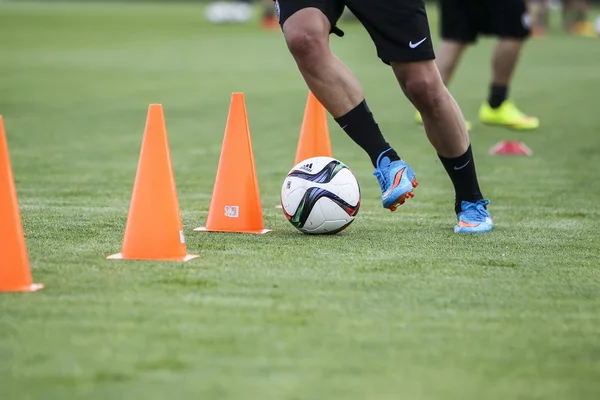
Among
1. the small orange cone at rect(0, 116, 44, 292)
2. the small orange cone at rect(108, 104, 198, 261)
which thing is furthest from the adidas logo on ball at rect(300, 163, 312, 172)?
the small orange cone at rect(0, 116, 44, 292)

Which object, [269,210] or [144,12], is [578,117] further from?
[144,12]

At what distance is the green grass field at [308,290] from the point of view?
3123 mm

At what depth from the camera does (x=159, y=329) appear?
11.7ft

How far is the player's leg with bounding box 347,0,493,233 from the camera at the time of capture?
17.1ft

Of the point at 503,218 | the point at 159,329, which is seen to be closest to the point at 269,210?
the point at 503,218

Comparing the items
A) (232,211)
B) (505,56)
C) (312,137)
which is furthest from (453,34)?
(232,211)

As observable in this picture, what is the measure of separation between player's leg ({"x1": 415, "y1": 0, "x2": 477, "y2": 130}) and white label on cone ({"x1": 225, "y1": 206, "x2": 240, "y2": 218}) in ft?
15.4

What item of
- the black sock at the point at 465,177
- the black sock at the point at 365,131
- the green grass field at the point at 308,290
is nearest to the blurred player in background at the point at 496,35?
the green grass field at the point at 308,290

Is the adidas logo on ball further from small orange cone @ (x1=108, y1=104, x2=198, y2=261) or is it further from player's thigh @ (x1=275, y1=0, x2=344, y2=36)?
small orange cone @ (x1=108, y1=104, x2=198, y2=261)

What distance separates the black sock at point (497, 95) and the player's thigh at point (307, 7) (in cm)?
480

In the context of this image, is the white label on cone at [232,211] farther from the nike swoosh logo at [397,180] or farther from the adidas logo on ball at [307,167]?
the nike swoosh logo at [397,180]

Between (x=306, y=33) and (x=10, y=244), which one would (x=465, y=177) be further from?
(x=10, y=244)

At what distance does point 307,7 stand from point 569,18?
26.0 metres

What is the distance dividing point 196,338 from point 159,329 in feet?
0.49
